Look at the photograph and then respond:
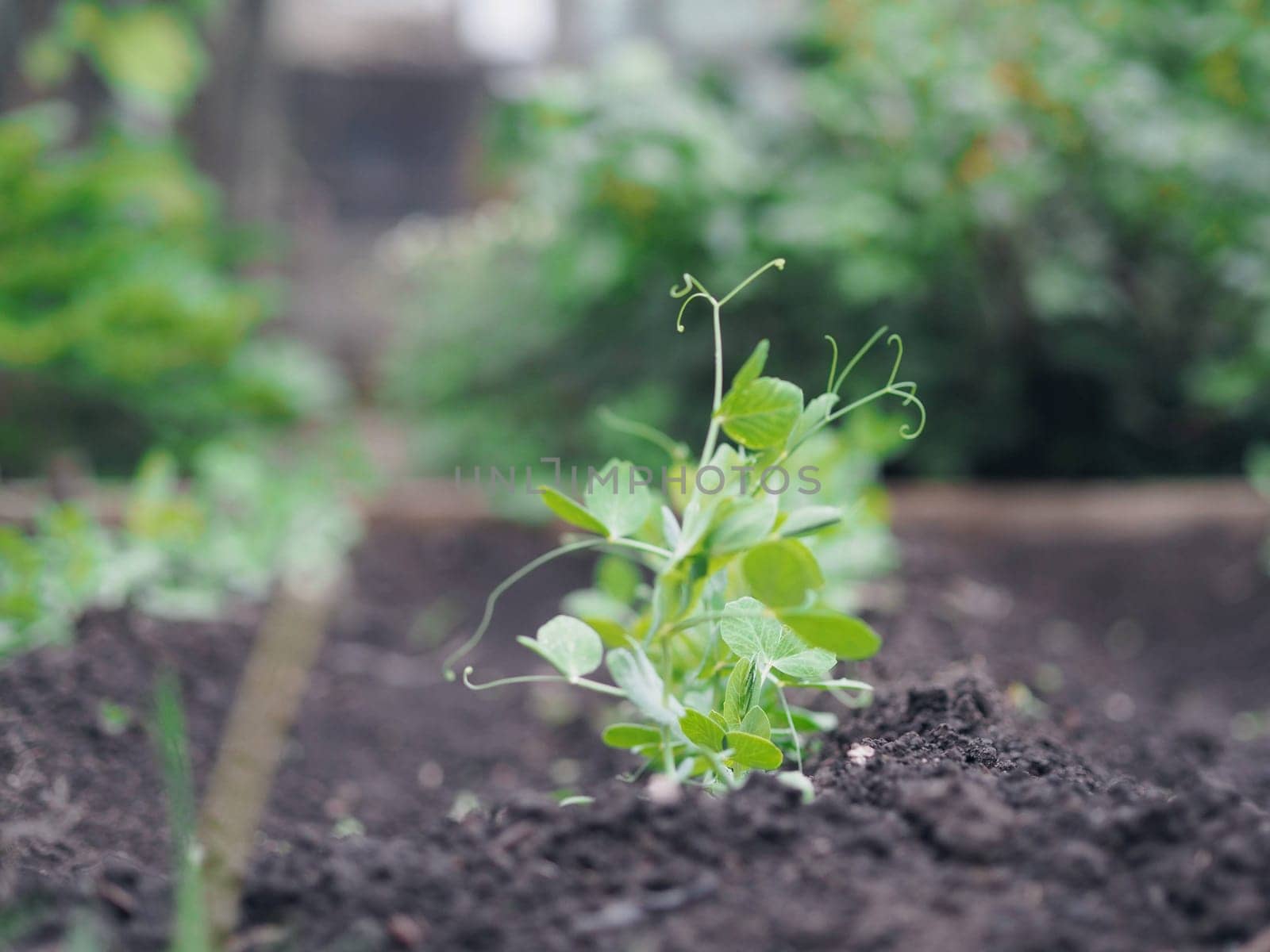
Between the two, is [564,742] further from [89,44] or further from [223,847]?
[89,44]

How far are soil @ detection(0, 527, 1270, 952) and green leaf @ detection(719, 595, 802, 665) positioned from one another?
3.9 inches

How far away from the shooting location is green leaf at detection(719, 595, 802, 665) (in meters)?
0.76

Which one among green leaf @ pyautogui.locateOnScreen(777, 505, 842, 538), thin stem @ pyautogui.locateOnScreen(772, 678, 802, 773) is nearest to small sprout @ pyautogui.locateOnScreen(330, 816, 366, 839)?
thin stem @ pyautogui.locateOnScreen(772, 678, 802, 773)

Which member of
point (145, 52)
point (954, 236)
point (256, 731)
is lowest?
point (256, 731)

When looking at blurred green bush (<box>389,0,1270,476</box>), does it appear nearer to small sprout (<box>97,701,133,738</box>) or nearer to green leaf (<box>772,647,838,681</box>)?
small sprout (<box>97,701,133,738</box>)

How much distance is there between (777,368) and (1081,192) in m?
0.88

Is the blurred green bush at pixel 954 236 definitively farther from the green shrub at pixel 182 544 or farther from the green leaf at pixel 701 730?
the green leaf at pixel 701 730

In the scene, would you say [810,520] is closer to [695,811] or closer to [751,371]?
[751,371]

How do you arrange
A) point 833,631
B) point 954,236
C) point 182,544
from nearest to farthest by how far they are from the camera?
point 833,631, point 182,544, point 954,236

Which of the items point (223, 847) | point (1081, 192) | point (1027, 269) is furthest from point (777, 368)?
point (223, 847)

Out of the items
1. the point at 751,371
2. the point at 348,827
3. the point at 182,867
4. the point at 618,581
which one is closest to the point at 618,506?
the point at 751,371

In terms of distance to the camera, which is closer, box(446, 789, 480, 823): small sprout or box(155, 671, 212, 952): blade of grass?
box(155, 671, 212, 952): blade of grass

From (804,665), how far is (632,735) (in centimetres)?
16

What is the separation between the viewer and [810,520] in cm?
72
